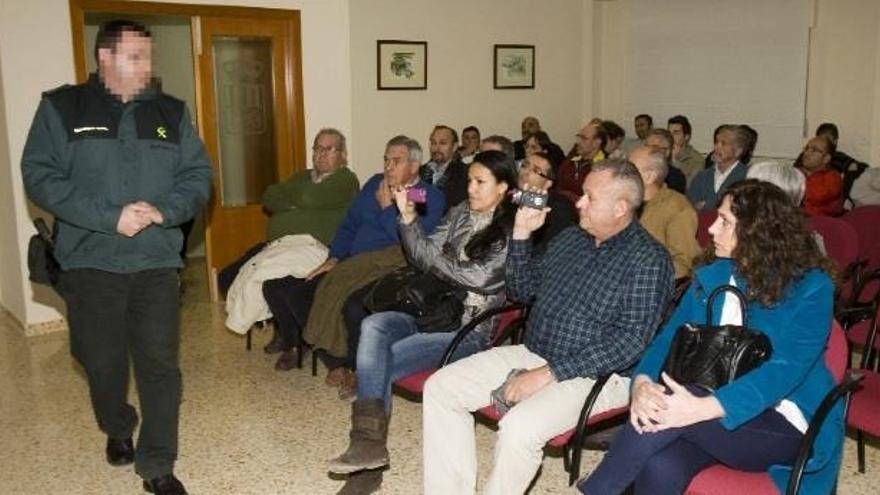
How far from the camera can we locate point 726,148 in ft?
17.7

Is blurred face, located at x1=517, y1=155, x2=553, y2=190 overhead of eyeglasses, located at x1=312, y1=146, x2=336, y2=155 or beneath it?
beneath

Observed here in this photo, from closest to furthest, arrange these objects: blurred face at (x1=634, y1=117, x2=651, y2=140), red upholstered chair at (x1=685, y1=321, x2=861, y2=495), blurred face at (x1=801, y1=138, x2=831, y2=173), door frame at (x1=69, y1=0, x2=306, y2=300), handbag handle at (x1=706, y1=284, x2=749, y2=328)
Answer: red upholstered chair at (x1=685, y1=321, x2=861, y2=495)
handbag handle at (x1=706, y1=284, x2=749, y2=328)
door frame at (x1=69, y1=0, x2=306, y2=300)
blurred face at (x1=801, y1=138, x2=831, y2=173)
blurred face at (x1=634, y1=117, x2=651, y2=140)

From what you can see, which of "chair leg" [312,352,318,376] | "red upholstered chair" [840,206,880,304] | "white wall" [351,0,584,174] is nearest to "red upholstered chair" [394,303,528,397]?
"chair leg" [312,352,318,376]

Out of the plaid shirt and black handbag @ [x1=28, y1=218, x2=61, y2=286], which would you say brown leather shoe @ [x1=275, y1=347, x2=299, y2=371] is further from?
the plaid shirt

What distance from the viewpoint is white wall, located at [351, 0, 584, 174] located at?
6652 mm

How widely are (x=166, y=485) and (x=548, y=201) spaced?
1.95 meters

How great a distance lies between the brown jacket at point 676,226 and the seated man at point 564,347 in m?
1.04

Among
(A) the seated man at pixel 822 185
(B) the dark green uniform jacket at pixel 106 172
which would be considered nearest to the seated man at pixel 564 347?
(B) the dark green uniform jacket at pixel 106 172

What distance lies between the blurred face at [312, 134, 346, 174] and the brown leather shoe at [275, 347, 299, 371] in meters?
1.05

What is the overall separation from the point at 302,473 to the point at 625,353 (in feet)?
4.72

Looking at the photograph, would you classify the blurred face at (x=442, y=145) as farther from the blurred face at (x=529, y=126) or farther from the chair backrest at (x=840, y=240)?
the chair backrest at (x=840, y=240)

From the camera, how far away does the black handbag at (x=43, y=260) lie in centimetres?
294

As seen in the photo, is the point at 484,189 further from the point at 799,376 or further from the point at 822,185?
the point at 822,185

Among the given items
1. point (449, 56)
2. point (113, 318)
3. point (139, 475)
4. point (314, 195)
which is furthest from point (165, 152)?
point (449, 56)
